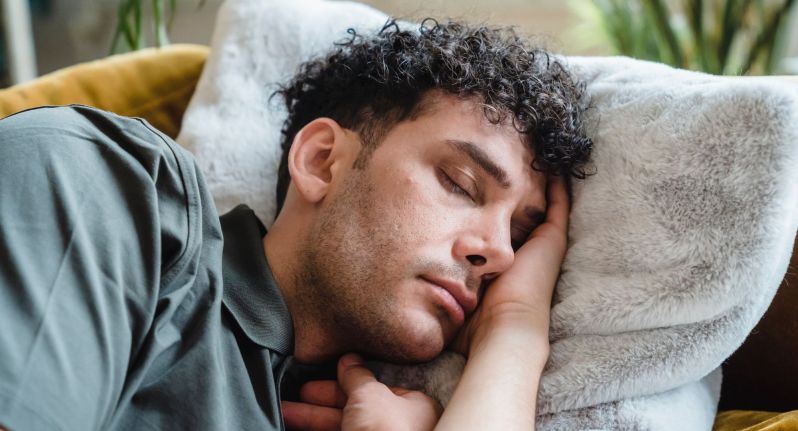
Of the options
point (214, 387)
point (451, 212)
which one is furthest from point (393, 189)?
point (214, 387)

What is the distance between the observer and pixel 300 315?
3.16ft

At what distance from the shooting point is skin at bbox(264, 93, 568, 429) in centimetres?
87

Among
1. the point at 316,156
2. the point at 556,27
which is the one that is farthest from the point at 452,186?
the point at 556,27

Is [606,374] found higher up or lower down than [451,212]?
lower down

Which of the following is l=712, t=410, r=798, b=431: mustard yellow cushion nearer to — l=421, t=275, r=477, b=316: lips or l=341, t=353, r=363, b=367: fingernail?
l=421, t=275, r=477, b=316: lips

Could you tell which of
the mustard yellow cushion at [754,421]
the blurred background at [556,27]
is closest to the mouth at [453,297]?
the mustard yellow cushion at [754,421]

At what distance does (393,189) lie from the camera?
93cm

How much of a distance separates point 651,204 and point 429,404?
37 centimetres

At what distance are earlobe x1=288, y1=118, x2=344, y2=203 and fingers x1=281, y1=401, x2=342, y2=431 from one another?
277 mm

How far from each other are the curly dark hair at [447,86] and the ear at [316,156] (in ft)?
0.10

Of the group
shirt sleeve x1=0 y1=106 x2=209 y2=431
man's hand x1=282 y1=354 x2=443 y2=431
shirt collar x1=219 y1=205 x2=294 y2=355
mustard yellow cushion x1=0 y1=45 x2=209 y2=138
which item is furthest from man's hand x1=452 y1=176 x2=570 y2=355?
mustard yellow cushion x1=0 y1=45 x2=209 y2=138

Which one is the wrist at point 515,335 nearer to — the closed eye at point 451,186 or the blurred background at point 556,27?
the closed eye at point 451,186

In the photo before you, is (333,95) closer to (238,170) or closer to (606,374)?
(238,170)

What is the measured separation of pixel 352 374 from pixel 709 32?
4.80 ft
